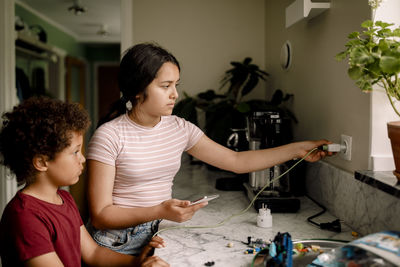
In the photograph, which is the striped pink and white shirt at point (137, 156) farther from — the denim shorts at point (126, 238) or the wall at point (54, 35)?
the wall at point (54, 35)

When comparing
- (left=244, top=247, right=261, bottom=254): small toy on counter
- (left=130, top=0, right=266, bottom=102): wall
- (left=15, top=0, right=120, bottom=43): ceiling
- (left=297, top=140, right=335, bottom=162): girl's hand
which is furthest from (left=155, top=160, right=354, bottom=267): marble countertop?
(left=15, top=0, right=120, bottom=43): ceiling

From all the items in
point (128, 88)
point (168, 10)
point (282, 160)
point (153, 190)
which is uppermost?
point (168, 10)

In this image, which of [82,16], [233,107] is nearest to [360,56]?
[233,107]

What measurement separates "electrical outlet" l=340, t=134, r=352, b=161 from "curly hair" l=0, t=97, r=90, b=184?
0.94 meters

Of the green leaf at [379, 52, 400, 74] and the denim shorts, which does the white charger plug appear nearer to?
the green leaf at [379, 52, 400, 74]

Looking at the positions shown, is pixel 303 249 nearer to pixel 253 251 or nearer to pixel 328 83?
pixel 253 251

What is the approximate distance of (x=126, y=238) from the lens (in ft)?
4.39

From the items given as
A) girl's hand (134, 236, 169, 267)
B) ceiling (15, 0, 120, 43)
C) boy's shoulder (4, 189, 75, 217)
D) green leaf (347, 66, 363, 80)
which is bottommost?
girl's hand (134, 236, 169, 267)

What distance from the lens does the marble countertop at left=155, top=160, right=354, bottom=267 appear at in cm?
106

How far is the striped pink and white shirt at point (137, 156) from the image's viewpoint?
131 cm

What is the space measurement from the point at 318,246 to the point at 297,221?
0.93ft

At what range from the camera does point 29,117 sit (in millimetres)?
1036

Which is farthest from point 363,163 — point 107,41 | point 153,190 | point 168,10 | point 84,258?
point 107,41

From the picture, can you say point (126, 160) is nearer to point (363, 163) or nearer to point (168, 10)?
point (363, 163)
